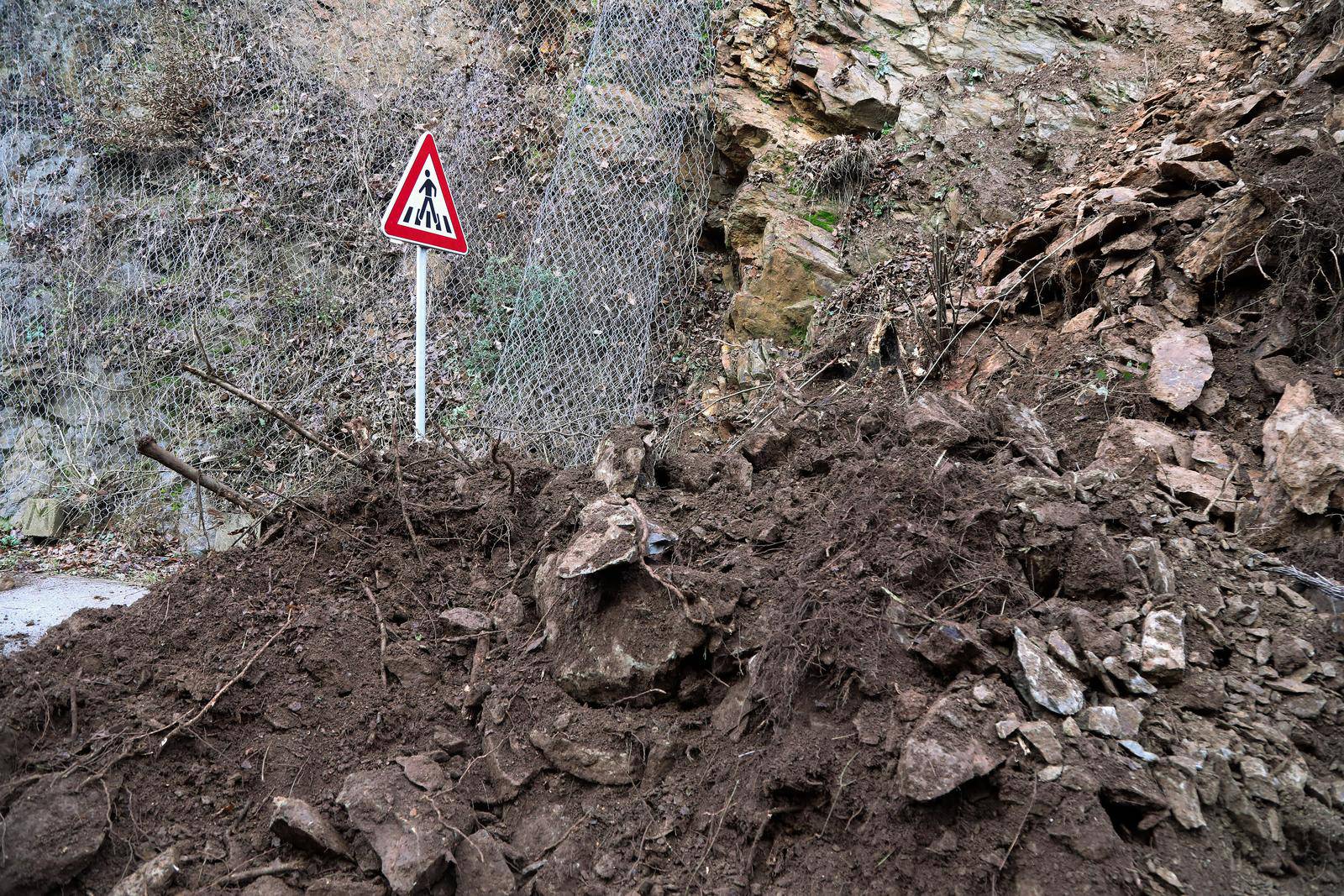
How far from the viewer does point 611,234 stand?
511 centimetres

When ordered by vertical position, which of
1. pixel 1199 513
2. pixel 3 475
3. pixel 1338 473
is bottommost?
pixel 3 475

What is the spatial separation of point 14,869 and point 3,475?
18.1ft

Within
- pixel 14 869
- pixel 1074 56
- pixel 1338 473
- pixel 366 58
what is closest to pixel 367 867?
pixel 14 869

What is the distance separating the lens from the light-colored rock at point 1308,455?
2.26 m

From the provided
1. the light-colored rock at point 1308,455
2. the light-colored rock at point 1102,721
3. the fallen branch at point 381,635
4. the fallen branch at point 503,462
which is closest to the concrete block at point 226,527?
the fallen branch at point 503,462

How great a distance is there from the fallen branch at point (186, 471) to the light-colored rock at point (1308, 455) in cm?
333

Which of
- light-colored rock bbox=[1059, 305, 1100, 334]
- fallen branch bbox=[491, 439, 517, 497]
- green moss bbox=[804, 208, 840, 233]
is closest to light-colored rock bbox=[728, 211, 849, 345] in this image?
green moss bbox=[804, 208, 840, 233]

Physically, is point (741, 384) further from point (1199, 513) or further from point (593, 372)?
point (1199, 513)

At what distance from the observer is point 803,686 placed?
201 centimetres

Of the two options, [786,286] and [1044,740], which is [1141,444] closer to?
[1044,740]

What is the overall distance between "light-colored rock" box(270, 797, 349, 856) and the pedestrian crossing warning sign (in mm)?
2708

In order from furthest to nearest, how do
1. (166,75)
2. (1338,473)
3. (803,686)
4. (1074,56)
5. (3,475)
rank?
(166,75), (3,475), (1074,56), (1338,473), (803,686)

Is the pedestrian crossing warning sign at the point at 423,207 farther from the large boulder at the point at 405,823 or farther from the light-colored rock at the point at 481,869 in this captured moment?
the light-colored rock at the point at 481,869

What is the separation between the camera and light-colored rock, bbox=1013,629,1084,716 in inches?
70.1
